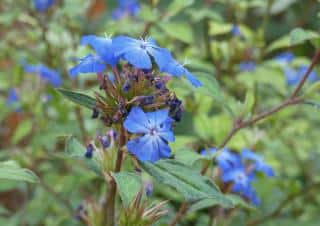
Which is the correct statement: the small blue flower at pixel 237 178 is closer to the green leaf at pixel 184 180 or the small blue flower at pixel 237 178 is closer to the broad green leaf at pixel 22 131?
the green leaf at pixel 184 180

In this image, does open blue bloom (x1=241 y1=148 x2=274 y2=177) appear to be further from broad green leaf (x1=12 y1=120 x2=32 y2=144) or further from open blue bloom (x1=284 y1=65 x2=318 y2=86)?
broad green leaf (x1=12 y1=120 x2=32 y2=144)

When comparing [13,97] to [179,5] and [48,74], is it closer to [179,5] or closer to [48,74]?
[48,74]

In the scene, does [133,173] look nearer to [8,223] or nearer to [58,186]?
[8,223]

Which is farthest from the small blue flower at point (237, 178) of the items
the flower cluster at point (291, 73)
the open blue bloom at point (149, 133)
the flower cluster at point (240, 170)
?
the flower cluster at point (291, 73)

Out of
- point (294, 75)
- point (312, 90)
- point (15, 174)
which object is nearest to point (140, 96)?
point (15, 174)

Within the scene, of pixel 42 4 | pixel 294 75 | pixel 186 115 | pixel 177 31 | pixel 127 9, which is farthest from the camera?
pixel 186 115

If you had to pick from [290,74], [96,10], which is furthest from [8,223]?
[96,10]

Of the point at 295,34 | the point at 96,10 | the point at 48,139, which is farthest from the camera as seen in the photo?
the point at 96,10
